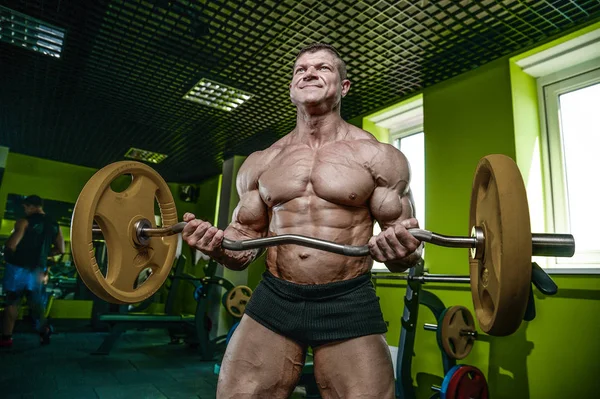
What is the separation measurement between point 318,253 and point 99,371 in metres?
3.11

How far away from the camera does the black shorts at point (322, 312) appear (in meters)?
1.12

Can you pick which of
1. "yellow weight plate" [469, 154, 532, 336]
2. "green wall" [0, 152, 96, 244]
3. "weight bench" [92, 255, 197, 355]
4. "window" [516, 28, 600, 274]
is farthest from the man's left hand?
"green wall" [0, 152, 96, 244]

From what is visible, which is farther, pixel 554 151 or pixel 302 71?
pixel 554 151

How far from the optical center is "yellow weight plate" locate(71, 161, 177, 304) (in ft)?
3.49

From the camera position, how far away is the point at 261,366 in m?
1.13

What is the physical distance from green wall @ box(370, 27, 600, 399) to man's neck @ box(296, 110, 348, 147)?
61.6 inches

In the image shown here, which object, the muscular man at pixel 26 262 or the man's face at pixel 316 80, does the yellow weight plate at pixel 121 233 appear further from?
the muscular man at pixel 26 262

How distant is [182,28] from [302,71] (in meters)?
1.54

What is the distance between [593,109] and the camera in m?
2.35

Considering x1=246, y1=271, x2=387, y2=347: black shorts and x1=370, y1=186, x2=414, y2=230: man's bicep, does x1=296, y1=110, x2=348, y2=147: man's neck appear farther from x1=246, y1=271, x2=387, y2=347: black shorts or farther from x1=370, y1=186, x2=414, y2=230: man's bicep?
x1=246, y1=271, x2=387, y2=347: black shorts

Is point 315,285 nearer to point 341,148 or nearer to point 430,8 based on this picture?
point 341,148

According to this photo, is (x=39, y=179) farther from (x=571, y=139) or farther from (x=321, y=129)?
(x=571, y=139)

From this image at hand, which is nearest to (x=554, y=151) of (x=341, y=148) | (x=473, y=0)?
(x=473, y=0)

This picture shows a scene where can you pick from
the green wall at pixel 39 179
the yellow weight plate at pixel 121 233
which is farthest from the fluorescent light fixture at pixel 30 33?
the green wall at pixel 39 179
